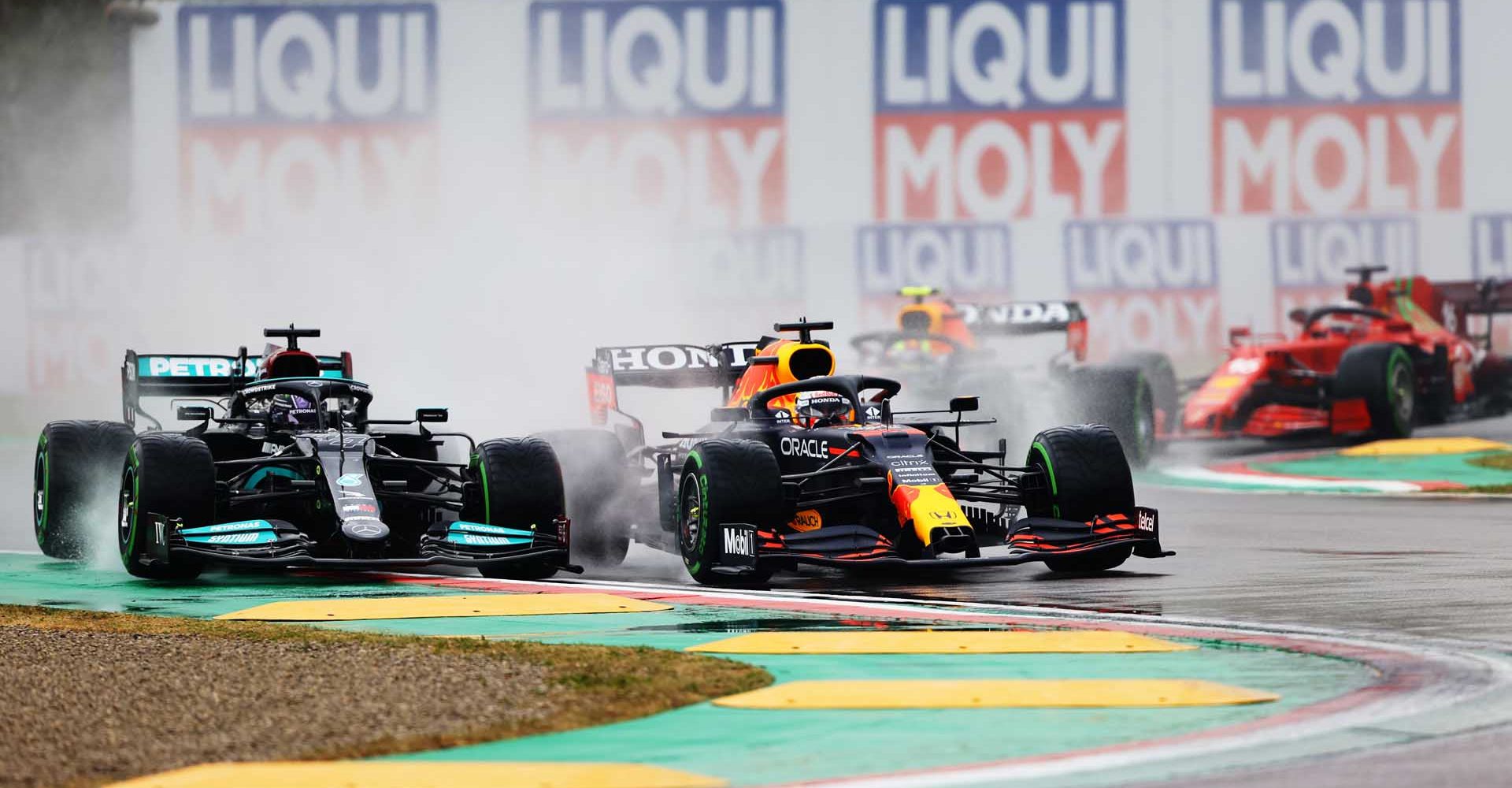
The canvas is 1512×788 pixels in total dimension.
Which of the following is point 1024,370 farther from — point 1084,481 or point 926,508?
point 926,508

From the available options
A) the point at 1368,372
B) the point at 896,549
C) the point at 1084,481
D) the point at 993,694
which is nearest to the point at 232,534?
the point at 896,549

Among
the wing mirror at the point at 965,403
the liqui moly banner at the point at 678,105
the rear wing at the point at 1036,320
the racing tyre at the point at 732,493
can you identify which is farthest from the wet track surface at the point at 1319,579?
the liqui moly banner at the point at 678,105

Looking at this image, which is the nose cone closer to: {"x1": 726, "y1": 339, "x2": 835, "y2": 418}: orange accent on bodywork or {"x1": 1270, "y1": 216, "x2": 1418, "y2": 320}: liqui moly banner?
{"x1": 726, "y1": 339, "x2": 835, "y2": 418}: orange accent on bodywork

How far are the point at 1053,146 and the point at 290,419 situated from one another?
66.2 feet

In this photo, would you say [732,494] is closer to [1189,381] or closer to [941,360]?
[941,360]

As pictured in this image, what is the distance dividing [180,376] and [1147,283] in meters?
18.8

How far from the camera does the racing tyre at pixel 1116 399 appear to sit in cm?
2462

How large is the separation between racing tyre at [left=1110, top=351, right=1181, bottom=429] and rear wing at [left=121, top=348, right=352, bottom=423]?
455 inches

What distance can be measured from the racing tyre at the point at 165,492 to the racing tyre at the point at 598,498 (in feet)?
9.13

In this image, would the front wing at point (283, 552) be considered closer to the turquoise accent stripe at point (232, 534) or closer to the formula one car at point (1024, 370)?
the turquoise accent stripe at point (232, 534)

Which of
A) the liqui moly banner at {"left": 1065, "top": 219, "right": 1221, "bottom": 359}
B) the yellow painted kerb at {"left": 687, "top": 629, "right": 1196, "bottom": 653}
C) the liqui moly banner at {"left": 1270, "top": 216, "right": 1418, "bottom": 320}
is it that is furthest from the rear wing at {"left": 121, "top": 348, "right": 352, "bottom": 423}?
the liqui moly banner at {"left": 1270, "top": 216, "right": 1418, "bottom": 320}

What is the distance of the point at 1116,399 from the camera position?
2470 cm

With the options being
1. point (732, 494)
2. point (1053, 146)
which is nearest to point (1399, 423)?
point (1053, 146)

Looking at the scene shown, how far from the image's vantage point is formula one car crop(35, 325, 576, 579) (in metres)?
14.2
